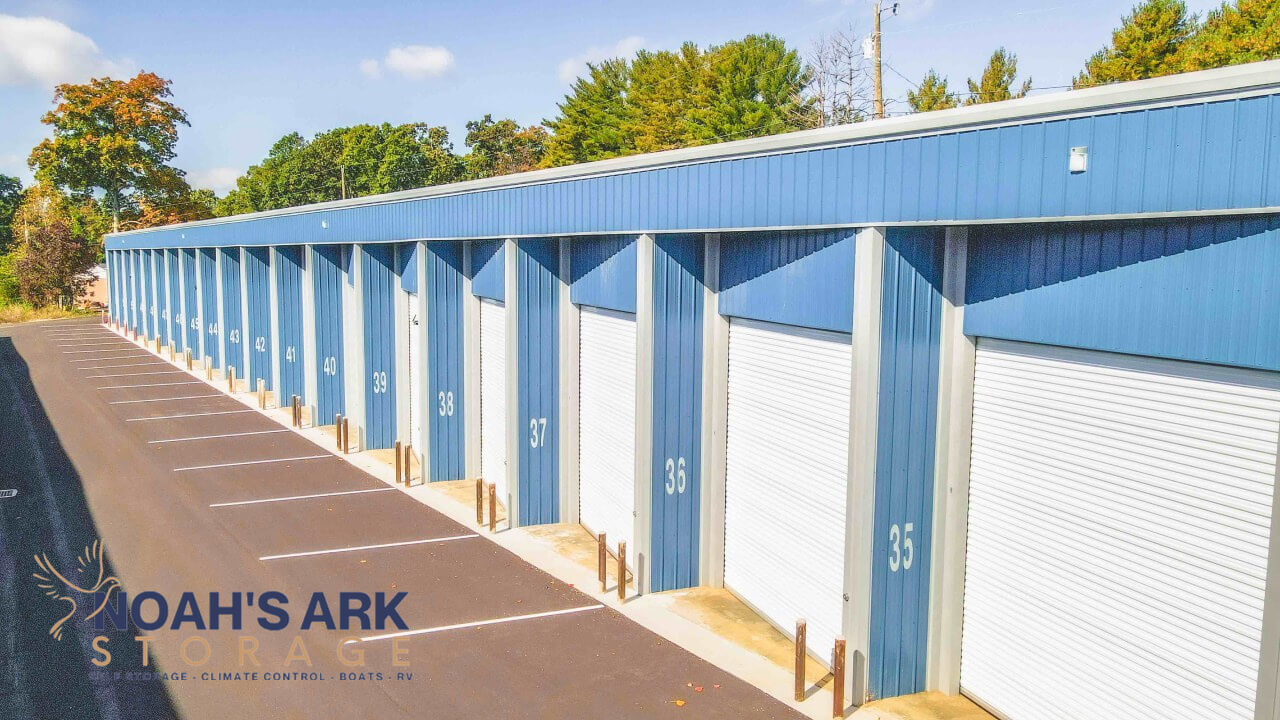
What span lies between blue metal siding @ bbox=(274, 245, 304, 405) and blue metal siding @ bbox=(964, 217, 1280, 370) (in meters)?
22.0

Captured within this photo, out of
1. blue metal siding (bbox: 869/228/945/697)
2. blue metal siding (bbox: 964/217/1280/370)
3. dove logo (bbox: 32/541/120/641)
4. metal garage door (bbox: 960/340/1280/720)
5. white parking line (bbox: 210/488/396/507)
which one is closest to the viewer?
blue metal siding (bbox: 964/217/1280/370)

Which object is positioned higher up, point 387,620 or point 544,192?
point 544,192

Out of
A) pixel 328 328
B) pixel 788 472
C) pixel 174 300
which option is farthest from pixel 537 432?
pixel 174 300

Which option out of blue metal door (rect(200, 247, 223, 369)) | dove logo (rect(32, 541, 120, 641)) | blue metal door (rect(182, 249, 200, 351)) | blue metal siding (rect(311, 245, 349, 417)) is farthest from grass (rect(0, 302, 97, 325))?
dove logo (rect(32, 541, 120, 641))

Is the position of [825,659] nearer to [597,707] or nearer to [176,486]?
[597,707]

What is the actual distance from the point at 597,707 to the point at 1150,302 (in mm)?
6100

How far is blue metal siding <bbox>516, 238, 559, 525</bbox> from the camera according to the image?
50.5ft

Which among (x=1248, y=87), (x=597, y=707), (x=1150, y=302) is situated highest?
(x=1248, y=87)

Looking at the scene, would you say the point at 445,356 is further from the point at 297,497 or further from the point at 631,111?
the point at 631,111

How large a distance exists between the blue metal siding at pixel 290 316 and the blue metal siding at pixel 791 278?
713 inches

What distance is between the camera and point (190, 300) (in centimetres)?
3850

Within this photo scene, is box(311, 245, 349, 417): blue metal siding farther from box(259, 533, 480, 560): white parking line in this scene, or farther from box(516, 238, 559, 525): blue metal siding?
box(259, 533, 480, 560): white parking line

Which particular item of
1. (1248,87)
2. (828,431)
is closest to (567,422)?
(828,431)

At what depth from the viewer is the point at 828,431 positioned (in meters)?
10.2
